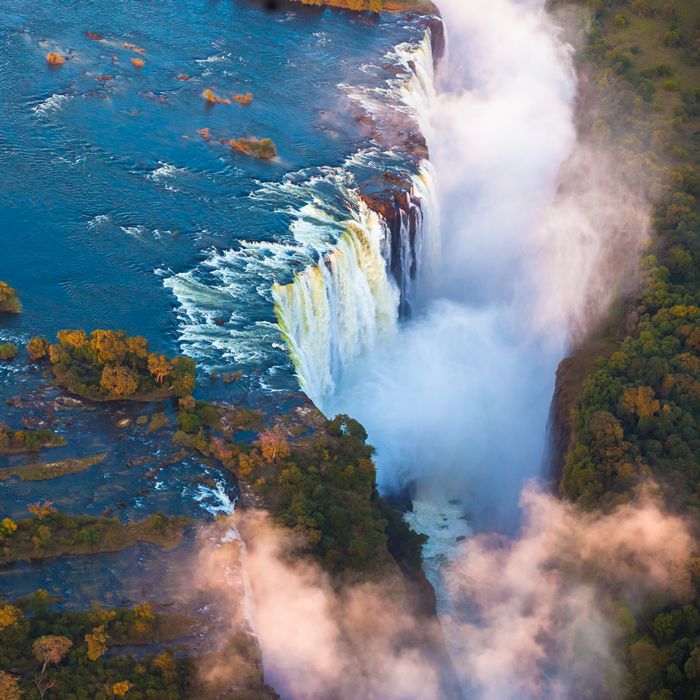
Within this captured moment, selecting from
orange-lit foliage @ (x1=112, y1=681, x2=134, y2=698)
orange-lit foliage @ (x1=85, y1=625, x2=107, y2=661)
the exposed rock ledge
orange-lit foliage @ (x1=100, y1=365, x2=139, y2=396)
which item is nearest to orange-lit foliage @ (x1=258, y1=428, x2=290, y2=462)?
orange-lit foliage @ (x1=100, y1=365, x2=139, y2=396)

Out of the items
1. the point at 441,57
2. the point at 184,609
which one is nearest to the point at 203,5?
the point at 441,57

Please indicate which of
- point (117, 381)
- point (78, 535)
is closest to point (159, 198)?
point (117, 381)

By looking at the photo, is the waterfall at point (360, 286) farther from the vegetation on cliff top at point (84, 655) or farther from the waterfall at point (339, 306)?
the vegetation on cliff top at point (84, 655)

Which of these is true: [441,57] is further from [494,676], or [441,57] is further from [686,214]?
[494,676]

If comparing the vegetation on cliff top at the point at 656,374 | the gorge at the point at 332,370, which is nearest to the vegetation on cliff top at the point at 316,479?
the gorge at the point at 332,370

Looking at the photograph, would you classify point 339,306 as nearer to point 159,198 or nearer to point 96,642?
point 159,198
